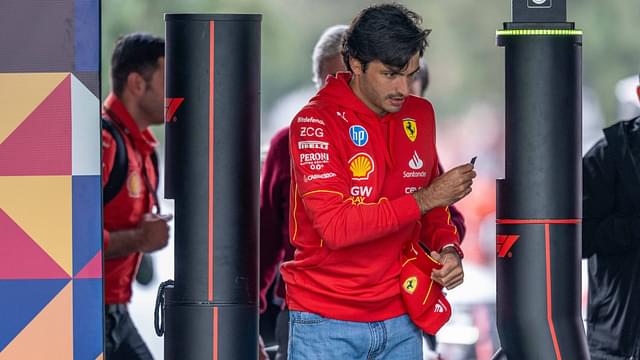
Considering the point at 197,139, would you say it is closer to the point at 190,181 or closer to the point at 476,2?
the point at 190,181

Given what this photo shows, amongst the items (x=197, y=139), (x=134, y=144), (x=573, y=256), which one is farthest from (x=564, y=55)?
(x=134, y=144)

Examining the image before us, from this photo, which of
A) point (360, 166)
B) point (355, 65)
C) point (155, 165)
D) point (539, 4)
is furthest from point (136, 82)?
point (539, 4)

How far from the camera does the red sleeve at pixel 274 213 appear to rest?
192 inches

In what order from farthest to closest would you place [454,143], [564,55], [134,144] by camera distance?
[454,143] → [134,144] → [564,55]

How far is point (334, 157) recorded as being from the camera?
338 centimetres

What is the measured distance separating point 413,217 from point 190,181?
595mm

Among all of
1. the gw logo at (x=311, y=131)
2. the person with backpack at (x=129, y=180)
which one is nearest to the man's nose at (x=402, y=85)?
the gw logo at (x=311, y=131)

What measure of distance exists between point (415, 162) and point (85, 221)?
0.93 meters

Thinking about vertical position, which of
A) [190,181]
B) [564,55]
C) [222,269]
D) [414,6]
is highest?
[414,6]

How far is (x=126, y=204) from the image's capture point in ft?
17.5

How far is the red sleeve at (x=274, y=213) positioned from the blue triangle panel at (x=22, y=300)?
5.38 feet

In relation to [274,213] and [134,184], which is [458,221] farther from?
[134,184]

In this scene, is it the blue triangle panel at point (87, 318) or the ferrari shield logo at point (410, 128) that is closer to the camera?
the blue triangle panel at point (87, 318)

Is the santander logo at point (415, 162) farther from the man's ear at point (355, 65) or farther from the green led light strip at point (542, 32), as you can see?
the green led light strip at point (542, 32)
